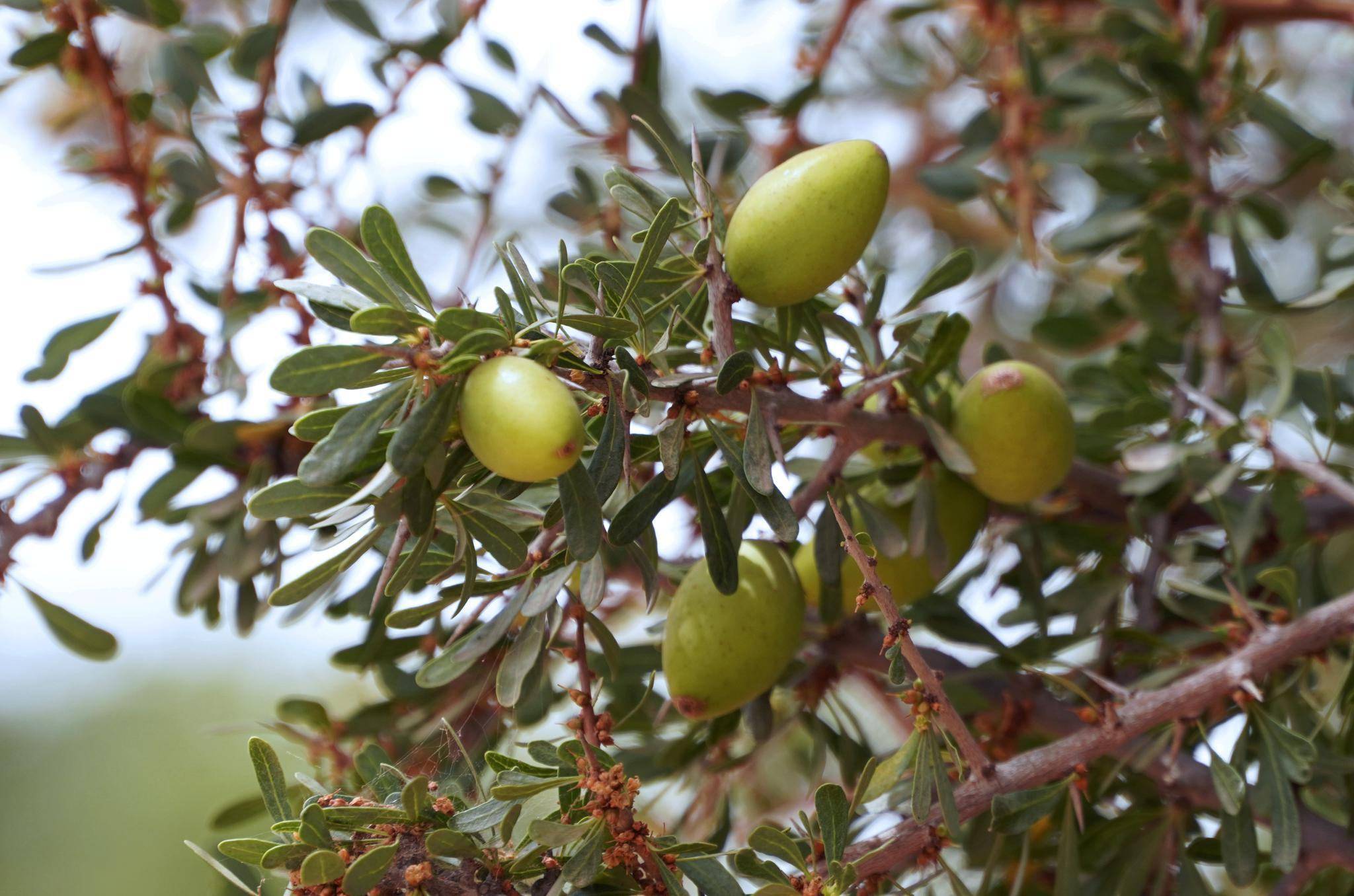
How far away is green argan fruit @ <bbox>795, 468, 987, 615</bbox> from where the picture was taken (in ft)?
4.47

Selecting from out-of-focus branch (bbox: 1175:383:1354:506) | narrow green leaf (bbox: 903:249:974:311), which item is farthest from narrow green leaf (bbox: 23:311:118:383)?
out-of-focus branch (bbox: 1175:383:1354:506)

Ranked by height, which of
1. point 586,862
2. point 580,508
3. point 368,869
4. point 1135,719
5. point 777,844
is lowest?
point 1135,719

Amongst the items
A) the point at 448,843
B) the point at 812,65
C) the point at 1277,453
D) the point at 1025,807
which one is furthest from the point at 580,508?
the point at 812,65

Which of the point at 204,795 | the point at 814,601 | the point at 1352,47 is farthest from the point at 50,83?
the point at 1352,47

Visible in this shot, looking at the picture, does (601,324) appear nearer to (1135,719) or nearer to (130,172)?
(1135,719)

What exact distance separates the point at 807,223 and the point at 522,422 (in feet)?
1.31

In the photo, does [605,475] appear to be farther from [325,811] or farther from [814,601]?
[814,601]

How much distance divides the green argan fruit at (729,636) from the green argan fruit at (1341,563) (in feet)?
3.66

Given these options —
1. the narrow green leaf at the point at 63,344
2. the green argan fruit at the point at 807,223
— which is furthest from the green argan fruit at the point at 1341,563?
the narrow green leaf at the point at 63,344

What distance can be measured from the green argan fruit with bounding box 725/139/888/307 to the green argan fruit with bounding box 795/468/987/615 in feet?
1.27

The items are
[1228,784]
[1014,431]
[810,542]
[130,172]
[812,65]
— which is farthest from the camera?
[812,65]

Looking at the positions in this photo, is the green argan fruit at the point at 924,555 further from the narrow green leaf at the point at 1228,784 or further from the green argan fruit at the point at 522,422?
the green argan fruit at the point at 522,422

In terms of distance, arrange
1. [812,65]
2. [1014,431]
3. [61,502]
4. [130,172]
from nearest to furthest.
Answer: [1014,431] → [61,502] → [130,172] → [812,65]

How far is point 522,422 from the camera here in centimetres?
78
